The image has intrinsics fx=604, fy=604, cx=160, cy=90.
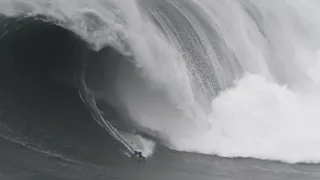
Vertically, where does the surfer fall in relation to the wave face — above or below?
below

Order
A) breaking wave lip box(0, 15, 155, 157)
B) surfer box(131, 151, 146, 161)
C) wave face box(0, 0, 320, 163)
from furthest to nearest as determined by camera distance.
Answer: breaking wave lip box(0, 15, 155, 157), wave face box(0, 0, 320, 163), surfer box(131, 151, 146, 161)

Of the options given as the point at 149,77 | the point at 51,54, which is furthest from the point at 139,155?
the point at 51,54

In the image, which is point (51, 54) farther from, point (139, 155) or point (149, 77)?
point (139, 155)

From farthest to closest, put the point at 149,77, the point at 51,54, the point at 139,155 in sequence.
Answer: the point at 51,54 < the point at 149,77 < the point at 139,155

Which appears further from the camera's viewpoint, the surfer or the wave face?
the wave face

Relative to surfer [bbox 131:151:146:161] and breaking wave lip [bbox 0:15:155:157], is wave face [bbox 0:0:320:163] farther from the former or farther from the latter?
surfer [bbox 131:151:146:161]

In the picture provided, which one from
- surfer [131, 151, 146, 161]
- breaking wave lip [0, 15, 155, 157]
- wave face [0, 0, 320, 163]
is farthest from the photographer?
breaking wave lip [0, 15, 155, 157]

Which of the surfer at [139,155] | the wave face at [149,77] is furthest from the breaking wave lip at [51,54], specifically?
the surfer at [139,155]

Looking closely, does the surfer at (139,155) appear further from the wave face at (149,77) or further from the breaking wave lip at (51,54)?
the breaking wave lip at (51,54)

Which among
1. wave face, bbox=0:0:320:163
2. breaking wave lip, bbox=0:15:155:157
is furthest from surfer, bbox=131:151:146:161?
breaking wave lip, bbox=0:15:155:157
